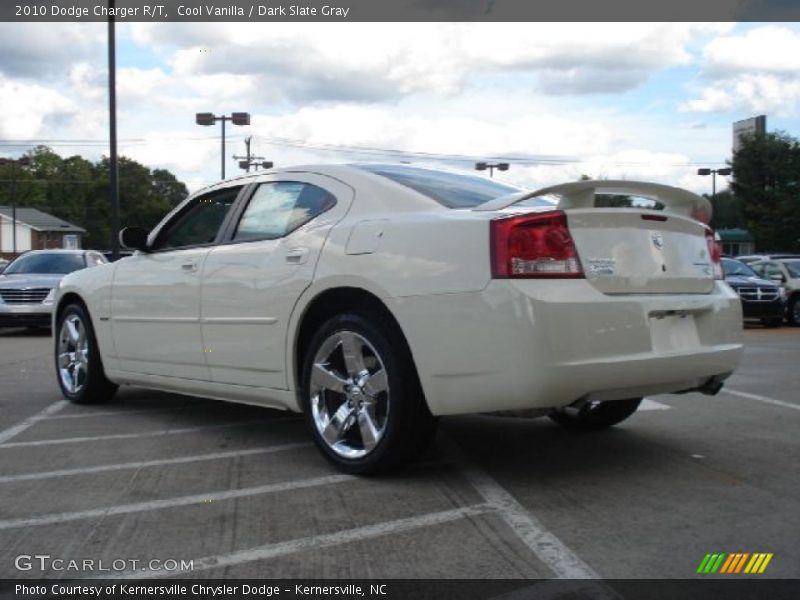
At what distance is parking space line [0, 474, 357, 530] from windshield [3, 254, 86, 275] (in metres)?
13.0

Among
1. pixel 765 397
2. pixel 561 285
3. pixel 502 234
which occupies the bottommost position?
pixel 765 397

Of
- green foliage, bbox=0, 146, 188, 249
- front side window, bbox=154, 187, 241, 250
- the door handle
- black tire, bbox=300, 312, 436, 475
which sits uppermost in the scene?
green foliage, bbox=0, 146, 188, 249

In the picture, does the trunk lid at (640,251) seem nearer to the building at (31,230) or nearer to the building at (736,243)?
the building at (736,243)

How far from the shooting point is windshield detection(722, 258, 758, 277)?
19047 millimetres

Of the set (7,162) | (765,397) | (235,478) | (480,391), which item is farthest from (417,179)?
(7,162)

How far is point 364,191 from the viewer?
4613 millimetres

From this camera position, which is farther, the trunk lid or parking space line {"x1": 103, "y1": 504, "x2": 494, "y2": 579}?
the trunk lid

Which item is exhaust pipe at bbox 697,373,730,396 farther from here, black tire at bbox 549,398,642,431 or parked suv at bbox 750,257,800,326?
parked suv at bbox 750,257,800,326

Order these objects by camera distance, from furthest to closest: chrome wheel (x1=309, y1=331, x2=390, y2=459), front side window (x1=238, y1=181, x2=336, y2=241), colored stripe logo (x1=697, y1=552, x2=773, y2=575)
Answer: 1. front side window (x1=238, y1=181, x2=336, y2=241)
2. chrome wheel (x1=309, y1=331, x2=390, y2=459)
3. colored stripe logo (x1=697, y1=552, x2=773, y2=575)

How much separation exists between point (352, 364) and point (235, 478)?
87 cm

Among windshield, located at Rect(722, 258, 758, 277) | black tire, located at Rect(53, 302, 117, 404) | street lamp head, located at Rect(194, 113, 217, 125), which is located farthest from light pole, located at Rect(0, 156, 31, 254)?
black tire, located at Rect(53, 302, 117, 404)

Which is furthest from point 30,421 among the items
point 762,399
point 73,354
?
point 762,399

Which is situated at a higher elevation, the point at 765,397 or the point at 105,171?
the point at 105,171

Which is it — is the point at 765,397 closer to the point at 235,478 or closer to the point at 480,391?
the point at 480,391
